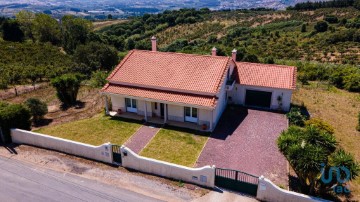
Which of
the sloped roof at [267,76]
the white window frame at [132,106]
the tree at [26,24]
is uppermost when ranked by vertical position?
the tree at [26,24]

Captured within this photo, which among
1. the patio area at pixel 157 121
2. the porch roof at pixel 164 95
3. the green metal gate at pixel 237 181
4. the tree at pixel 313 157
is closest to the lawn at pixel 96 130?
the patio area at pixel 157 121

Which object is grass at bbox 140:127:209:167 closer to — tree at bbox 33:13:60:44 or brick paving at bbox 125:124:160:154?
brick paving at bbox 125:124:160:154

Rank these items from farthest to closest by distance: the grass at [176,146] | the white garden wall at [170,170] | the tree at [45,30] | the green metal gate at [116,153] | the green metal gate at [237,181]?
the tree at [45,30] < the grass at [176,146] < the green metal gate at [116,153] < the white garden wall at [170,170] < the green metal gate at [237,181]

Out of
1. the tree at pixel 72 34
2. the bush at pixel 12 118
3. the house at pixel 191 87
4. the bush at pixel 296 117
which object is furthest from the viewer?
the tree at pixel 72 34

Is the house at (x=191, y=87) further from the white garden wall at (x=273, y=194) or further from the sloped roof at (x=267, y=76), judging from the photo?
the white garden wall at (x=273, y=194)

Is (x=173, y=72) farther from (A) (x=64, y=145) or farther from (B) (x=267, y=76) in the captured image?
(A) (x=64, y=145)

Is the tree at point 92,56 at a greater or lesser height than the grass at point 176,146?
greater

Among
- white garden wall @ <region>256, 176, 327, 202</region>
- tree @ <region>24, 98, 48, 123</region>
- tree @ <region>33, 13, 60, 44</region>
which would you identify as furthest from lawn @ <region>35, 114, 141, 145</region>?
tree @ <region>33, 13, 60, 44</region>

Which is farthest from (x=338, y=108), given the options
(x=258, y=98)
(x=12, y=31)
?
(x=12, y=31)
